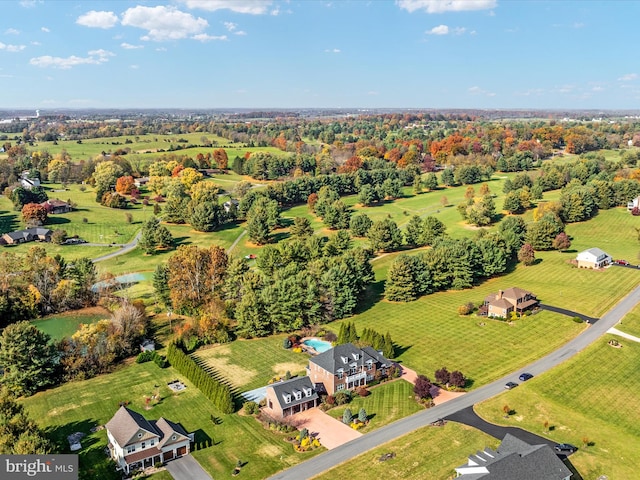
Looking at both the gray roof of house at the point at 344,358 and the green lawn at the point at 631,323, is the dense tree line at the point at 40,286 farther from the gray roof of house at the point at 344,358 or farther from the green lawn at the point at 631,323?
the green lawn at the point at 631,323

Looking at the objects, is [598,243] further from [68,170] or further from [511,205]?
[68,170]

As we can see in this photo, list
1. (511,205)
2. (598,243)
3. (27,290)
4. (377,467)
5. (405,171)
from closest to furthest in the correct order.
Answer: (377,467) < (27,290) < (598,243) < (511,205) < (405,171)

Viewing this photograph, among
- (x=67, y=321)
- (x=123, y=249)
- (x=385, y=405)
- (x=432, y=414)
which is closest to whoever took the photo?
(x=432, y=414)

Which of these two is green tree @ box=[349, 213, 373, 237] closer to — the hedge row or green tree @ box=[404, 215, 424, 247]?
green tree @ box=[404, 215, 424, 247]

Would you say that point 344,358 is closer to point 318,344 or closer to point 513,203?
point 318,344

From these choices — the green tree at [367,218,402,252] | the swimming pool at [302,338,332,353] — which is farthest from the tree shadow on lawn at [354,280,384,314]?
the green tree at [367,218,402,252]

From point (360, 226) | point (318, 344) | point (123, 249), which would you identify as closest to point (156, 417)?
point (318, 344)

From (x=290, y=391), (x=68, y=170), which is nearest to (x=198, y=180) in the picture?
(x=68, y=170)
